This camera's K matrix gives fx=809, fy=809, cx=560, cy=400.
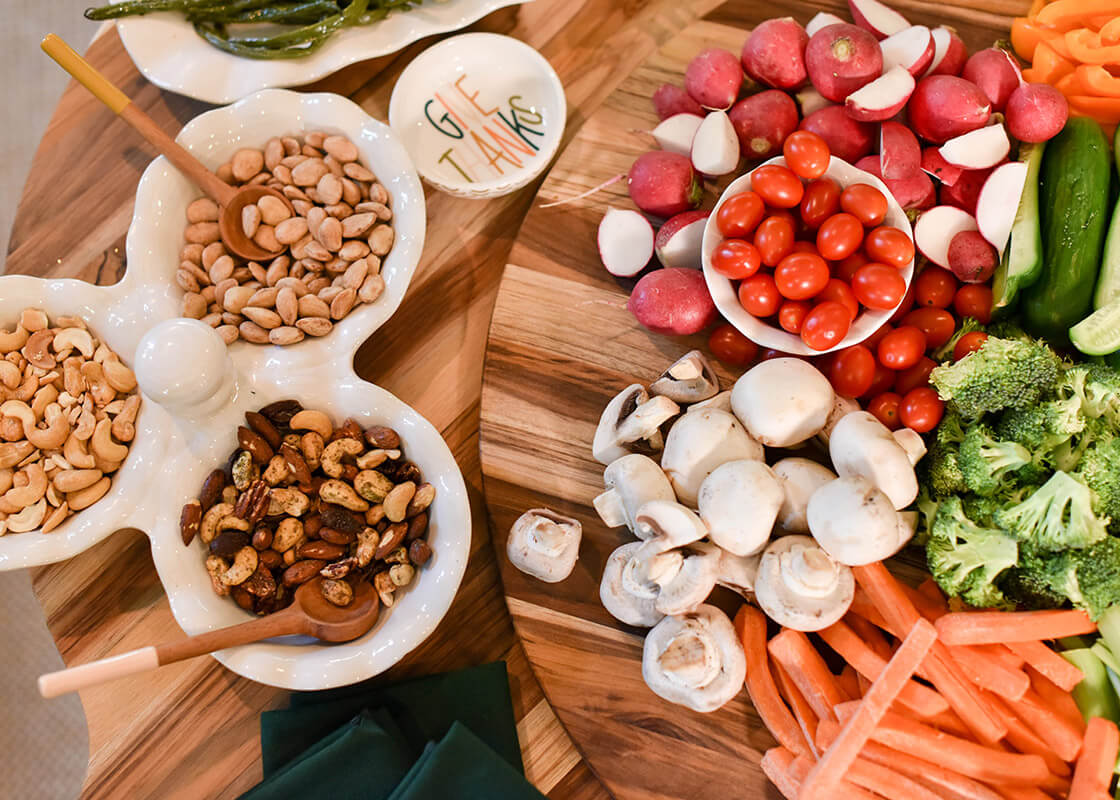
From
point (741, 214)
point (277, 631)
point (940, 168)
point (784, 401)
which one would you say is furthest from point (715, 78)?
point (277, 631)

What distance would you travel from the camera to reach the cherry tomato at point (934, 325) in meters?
1.51

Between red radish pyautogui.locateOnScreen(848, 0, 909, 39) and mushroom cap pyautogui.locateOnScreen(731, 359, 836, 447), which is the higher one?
red radish pyautogui.locateOnScreen(848, 0, 909, 39)

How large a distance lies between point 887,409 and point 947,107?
1.87 feet

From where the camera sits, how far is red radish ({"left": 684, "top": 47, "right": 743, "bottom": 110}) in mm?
1581

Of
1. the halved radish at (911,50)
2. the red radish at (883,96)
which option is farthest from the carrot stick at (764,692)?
the halved radish at (911,50)

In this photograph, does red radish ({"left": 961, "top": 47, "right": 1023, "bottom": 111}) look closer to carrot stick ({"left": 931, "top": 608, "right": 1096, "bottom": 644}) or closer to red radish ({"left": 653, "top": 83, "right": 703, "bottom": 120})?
red radish ({"left": 653, "top": 83, "right": 703, "bottom": 120})

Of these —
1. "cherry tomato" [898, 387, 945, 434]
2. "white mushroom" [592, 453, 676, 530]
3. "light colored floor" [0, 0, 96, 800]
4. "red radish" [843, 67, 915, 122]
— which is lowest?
"light colored floor" [0, 0, 96, 800]

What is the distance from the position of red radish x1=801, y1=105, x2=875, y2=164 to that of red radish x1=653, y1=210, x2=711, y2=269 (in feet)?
0.87

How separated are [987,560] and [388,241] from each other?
1155 mm

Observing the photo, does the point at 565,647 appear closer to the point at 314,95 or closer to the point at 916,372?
the point at 916,372

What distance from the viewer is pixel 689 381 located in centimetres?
146

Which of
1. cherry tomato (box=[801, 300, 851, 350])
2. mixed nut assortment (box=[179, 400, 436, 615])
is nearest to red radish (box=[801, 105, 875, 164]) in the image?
cherry tomato (box=[801, 300, 851, 350])

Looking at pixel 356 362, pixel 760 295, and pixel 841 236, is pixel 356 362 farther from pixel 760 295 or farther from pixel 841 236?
pixel 841 236

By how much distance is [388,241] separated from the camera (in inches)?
58.5
